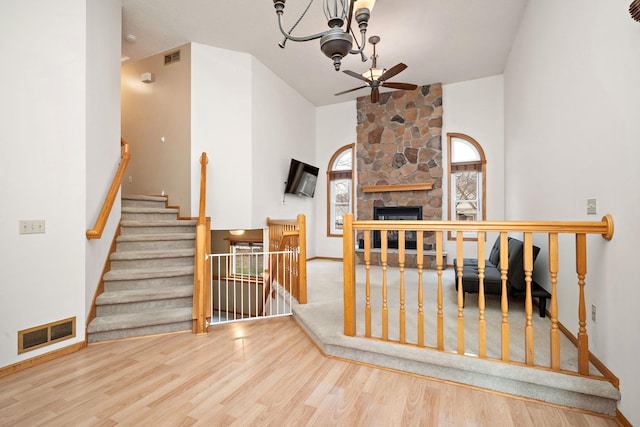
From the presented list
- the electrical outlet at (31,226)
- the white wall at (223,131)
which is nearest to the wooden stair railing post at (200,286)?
the electrical outlet at (31,226)

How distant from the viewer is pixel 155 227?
153 inches

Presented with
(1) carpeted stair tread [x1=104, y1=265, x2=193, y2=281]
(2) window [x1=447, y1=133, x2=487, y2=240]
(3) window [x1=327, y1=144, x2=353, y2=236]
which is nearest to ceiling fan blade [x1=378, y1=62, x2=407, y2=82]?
(2) window [x1=447, y1=133, x2=487, y2=240]

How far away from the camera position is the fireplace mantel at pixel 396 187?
5895 mm

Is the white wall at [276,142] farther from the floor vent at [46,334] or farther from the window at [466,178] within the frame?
the window at [466,178]

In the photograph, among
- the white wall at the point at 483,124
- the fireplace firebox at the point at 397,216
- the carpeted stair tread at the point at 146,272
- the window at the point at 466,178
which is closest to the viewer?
the carpeted stair tread at the point at 146,272

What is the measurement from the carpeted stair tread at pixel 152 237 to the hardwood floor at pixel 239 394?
1.32m

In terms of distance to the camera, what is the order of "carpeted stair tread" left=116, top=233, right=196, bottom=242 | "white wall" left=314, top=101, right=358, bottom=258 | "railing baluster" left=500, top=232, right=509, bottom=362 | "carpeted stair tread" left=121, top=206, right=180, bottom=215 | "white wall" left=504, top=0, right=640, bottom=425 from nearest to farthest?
"white wall" left=504, top=0, right=640, bottom=425 < "railing baluster" left=500, top=232, right=509, bottom=362 < "carpeted stair tread" left=116, top=233, right=196, bottom=242 < "carpeted stair tread" left=121, top=206, right=180, bottom=215 < "white wall" left=314, top=101, right=358, bottom=258

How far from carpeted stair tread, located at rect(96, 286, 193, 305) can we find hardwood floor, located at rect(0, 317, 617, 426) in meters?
0.50

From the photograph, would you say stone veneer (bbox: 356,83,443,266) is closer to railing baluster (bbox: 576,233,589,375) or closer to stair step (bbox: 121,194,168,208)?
stair step (bbox: 121,194,168,208)

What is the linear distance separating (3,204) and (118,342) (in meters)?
1.48

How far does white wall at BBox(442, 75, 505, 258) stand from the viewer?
555cm

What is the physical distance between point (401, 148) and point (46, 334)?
6.04 m

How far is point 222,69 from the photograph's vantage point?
4.75 metres

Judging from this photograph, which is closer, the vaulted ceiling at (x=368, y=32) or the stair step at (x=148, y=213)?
the vaulted ceiling at (x=368, y=32)
